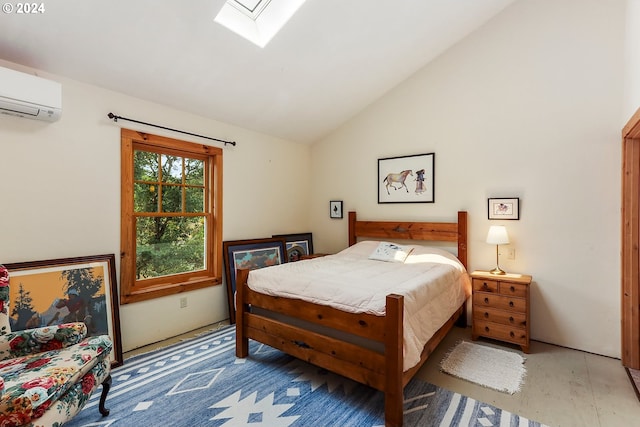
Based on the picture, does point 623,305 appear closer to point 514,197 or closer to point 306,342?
point 514,197

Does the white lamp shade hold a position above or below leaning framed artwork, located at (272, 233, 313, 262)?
above

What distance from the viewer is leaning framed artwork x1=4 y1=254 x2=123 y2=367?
2225 millimetres

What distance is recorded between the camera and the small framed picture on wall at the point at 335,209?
4.55m

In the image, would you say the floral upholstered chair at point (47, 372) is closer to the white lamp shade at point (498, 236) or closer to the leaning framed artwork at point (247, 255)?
the leaning framed artwork at point (247, 255)

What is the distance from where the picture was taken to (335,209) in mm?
4598

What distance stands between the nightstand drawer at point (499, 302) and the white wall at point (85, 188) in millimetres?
2771

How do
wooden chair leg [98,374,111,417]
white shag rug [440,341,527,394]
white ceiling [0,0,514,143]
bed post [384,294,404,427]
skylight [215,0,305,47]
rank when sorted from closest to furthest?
bed post [384,294,404,427]
wooden chair leg [98,374,111,417]
white ceiling [0,0,514,143]
white shag rug [440,341,527,394]
skylight [215,0,305,47]

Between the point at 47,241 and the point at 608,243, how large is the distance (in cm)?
474

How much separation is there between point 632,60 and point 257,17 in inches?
121

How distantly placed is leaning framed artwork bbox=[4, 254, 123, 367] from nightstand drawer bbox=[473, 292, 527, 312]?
3297 mm

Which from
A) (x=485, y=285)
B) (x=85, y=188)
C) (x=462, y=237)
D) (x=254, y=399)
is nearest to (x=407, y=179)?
(x=462, y=237)

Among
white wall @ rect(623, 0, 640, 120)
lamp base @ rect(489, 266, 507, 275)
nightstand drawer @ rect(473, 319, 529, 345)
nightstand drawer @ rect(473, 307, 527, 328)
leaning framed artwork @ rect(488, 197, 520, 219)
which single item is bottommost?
nightstand drawer @ rect(473, 319, 529, 345)

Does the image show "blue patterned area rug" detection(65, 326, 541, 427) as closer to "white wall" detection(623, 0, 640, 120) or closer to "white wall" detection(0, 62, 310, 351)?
"white wall" detection(0, 62, 310, 351)

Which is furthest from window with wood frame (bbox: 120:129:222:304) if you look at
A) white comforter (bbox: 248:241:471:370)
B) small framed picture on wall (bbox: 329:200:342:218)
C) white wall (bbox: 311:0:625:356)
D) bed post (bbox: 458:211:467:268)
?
bed post (bbox: 458:211:467:268)
